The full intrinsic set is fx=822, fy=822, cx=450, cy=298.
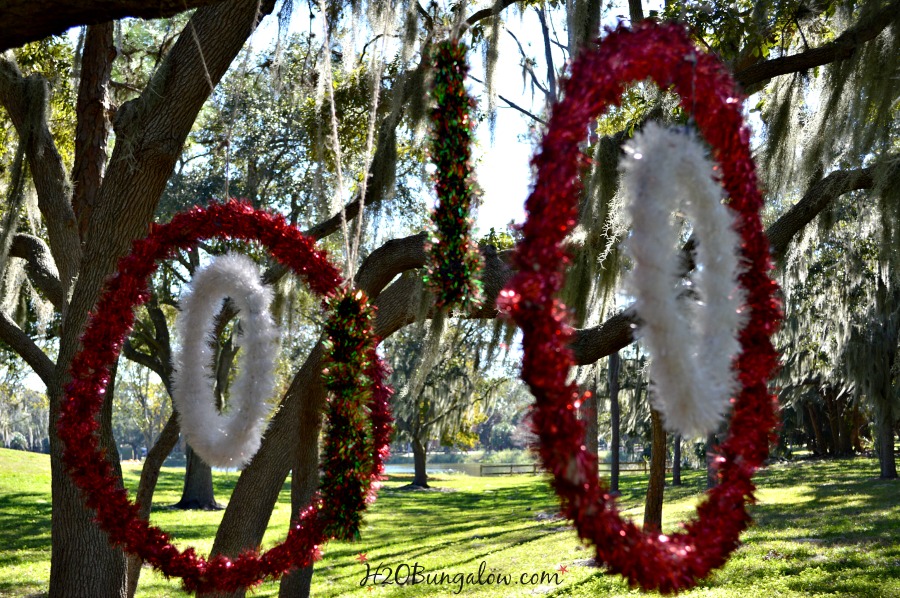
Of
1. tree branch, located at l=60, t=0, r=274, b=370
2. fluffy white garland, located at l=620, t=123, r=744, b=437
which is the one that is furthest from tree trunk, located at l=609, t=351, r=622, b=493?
fluffy white garland, located at l=620, t=123, r=744, b=437

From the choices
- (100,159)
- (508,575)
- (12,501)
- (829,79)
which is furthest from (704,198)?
(12,501)

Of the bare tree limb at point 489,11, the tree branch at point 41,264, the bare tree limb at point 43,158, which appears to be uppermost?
the bare tree limb at point 489,11

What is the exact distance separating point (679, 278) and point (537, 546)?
9.85 metres

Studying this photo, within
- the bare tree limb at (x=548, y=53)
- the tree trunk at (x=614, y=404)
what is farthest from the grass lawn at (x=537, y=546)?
the bare tree limb at (x=548, y=53)

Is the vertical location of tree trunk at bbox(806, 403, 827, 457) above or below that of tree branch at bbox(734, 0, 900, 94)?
below

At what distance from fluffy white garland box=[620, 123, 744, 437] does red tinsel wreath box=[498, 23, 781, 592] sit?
105mm

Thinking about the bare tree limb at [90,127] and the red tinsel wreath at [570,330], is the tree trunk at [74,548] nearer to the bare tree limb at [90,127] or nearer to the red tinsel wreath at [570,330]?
the bare tree limb at [90,127]

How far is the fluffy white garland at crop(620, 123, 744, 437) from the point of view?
6.26ft

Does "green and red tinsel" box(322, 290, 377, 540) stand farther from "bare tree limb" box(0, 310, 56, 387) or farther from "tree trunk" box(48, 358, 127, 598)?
"bare tree limb" box(0, 310, 56, 387)

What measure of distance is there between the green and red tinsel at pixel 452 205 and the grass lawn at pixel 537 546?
2.43 metres

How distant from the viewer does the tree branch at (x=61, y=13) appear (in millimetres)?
2387

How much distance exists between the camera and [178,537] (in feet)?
42.3

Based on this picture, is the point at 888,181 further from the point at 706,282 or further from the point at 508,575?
the point at 508,575

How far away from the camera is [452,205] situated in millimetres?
2521
